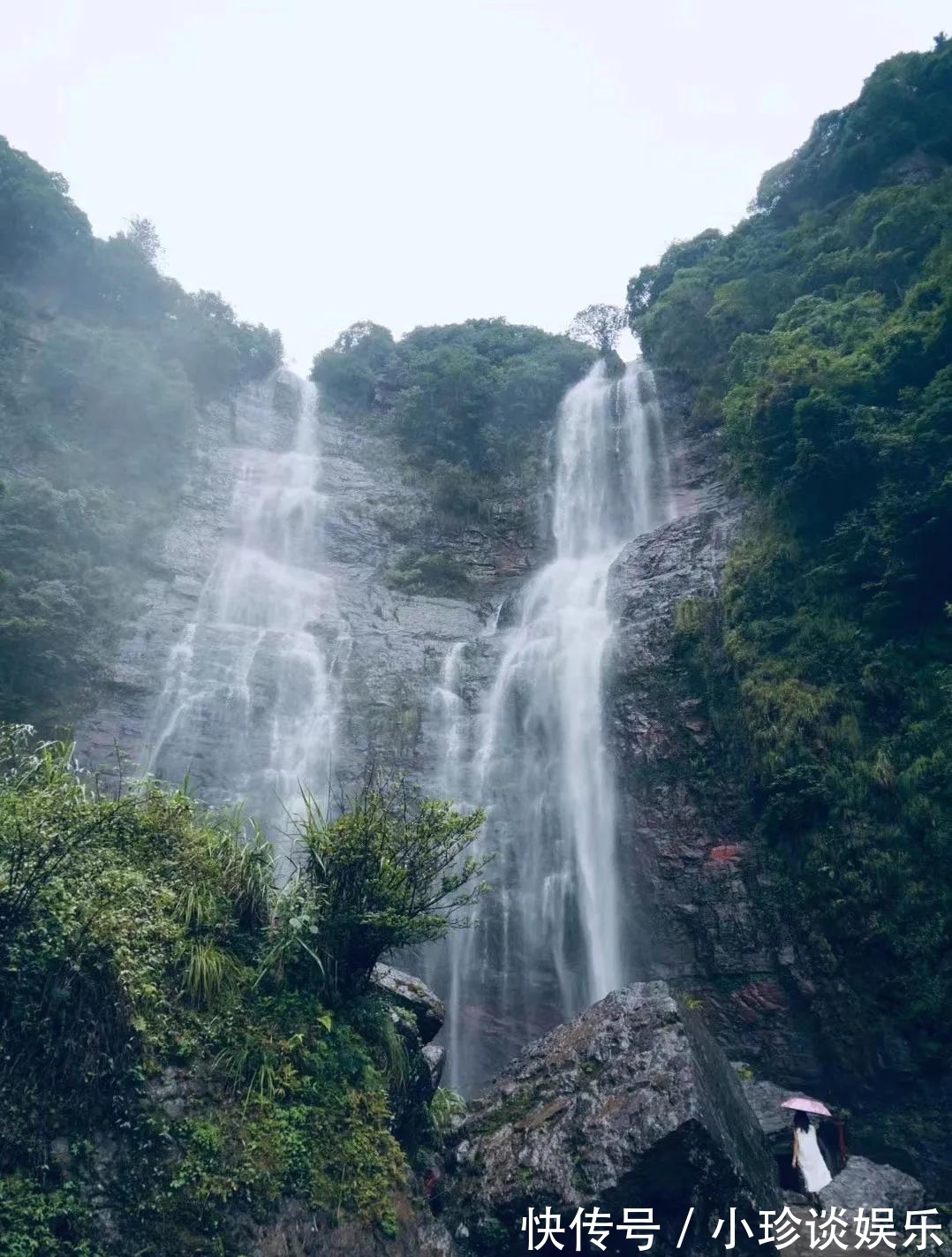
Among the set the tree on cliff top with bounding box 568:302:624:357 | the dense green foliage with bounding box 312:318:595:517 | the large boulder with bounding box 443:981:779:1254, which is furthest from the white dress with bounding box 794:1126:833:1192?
the tree on cliff top with bounding box 568:302:624:357

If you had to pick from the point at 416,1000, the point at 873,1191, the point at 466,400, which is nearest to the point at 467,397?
the point at 466,400

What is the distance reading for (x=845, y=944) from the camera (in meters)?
12.1

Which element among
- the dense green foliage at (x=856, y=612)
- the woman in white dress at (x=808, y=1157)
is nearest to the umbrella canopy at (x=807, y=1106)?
the woman in white dress at (x=808, y=1157)

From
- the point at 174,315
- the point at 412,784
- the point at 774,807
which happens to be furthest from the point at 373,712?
the point at 174,315

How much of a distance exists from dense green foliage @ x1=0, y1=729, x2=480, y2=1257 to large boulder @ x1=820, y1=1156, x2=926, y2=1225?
473 centimetres

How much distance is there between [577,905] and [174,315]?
85.7 ft

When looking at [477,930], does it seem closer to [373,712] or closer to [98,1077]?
[373,712]

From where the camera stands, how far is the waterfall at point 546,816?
14438 mm

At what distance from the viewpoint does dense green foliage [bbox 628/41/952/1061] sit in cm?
1189

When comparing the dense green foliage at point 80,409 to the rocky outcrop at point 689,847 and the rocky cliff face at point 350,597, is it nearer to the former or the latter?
the rocky cliff face at point 350,597

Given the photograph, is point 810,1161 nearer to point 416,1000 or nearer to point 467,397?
point 416,1000

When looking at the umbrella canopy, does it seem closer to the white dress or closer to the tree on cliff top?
the white dress

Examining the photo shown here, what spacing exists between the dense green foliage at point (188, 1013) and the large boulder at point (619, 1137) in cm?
96

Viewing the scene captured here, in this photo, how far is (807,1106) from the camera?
10.3 m
